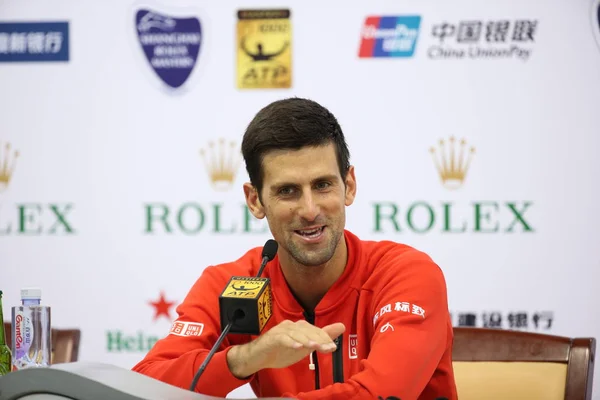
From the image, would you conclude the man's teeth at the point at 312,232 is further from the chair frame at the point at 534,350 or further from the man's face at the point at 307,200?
the chair frame at the point at 534,350

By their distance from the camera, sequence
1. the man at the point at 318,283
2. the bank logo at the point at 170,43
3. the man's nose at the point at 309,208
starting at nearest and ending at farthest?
the man at the point at 318,283
the man's nose at the point at 309,208
the bank logo at the point at 170,43

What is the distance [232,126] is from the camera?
329cm

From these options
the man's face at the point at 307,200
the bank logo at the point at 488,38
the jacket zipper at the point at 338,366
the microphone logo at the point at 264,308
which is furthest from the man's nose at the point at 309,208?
the bank logo at the point at 488,38

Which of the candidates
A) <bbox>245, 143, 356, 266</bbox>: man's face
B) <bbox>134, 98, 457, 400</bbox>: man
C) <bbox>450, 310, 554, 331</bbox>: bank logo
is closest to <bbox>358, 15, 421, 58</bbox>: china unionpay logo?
<bbox>450, 310, 554, 331</bbox>: bank logo

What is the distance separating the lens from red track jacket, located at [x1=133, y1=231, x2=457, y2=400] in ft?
5.10

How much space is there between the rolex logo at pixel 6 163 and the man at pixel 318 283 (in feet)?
5.76

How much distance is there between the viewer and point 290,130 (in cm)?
179

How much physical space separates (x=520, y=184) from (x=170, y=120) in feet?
5.05

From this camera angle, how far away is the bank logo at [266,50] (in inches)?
129

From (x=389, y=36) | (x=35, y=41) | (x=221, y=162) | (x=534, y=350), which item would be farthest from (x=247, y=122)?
(x=534, y=350)

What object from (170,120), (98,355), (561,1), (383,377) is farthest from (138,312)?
(561,1)

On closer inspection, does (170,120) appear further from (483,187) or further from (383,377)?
(383,377)

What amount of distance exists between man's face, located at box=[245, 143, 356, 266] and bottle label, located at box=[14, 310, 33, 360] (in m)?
0.62

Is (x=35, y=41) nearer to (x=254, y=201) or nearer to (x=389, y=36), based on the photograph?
(x=389, y=36)
